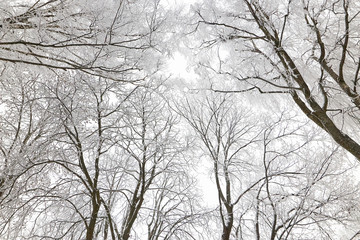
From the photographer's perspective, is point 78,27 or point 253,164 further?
point 253,164

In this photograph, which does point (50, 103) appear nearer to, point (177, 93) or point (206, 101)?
point (177, 93)

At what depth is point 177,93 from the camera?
20.1 ft

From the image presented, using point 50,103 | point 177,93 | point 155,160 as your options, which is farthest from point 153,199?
point 50,103

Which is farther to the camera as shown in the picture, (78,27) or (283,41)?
(283,41)

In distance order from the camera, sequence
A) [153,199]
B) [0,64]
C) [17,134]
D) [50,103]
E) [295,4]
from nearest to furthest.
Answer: [295,4] < [0,64] < [50,103] < [17,134] < [153,199]

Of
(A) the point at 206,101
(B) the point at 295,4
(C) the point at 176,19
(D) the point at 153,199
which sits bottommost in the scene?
(D) the point at 153,199

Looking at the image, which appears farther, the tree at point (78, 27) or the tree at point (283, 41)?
the tree at point (283, 41)

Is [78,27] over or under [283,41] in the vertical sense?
under

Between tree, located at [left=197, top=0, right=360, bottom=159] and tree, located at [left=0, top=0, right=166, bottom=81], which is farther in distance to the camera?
tree, located at [left=197, top=0, right=360, bottom=159]

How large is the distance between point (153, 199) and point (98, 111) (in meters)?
3.36

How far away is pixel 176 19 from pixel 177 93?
2.43 metres

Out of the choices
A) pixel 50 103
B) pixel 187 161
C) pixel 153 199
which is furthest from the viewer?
pixel 153 199

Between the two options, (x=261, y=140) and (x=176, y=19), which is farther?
(x=261, y=140)

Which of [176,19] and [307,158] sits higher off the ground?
[176,19]
